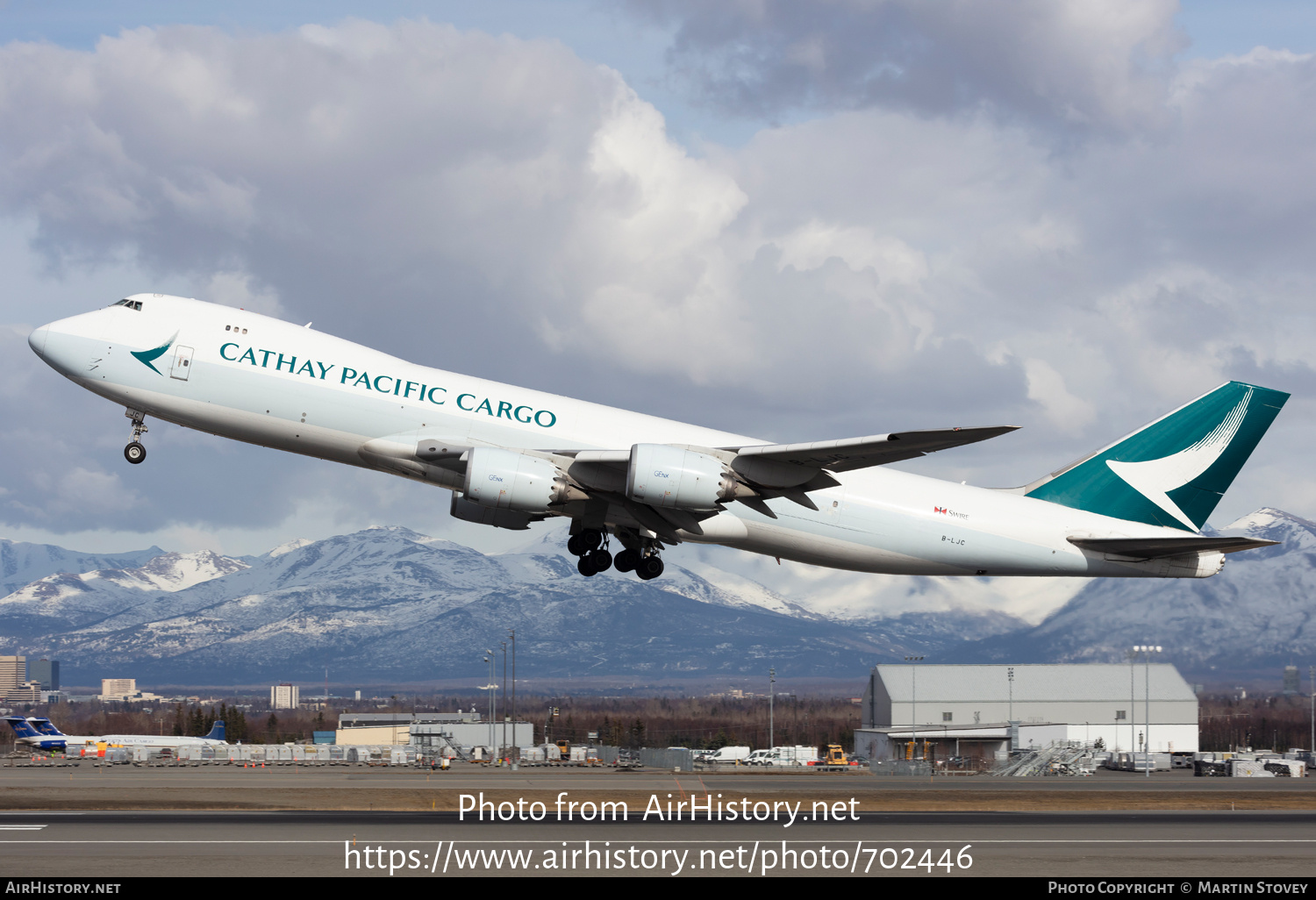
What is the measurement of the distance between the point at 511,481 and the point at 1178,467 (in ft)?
76.6

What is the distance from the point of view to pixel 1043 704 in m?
107

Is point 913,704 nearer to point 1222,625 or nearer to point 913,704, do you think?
point 913,704

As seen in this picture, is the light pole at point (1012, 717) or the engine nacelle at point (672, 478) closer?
the engine nacelle at point (672, 478)

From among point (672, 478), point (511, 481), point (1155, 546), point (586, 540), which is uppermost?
point (672, 478)

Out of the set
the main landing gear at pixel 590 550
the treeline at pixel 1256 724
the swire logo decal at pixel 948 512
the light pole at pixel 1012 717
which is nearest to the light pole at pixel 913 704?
the light pole at pixel 1012 717

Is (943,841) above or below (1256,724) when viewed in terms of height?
above

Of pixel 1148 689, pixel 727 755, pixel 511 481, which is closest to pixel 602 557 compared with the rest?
pixel 511 481

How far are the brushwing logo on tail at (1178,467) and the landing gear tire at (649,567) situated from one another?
51.9 ft

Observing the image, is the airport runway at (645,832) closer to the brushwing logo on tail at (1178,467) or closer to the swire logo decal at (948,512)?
the swire logo decal at (948,512)

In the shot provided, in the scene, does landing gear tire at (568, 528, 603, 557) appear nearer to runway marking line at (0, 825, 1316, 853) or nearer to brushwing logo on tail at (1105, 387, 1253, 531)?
runway marking line at (0, 825, 1316, 853)

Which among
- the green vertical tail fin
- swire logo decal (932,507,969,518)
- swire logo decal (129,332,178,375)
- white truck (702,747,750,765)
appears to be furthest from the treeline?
swire logo decal (129,332,178,375)

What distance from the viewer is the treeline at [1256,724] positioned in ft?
389

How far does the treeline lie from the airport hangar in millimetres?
11704

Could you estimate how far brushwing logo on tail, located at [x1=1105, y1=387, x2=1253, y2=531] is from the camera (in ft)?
143
